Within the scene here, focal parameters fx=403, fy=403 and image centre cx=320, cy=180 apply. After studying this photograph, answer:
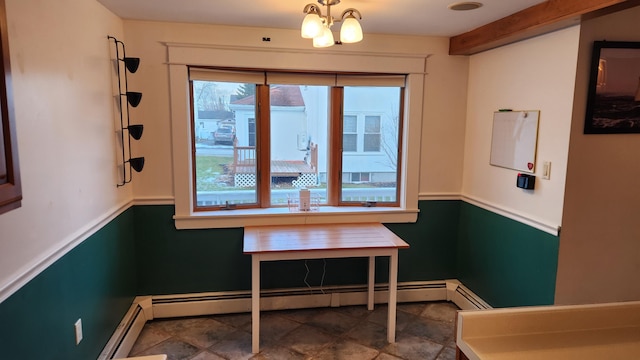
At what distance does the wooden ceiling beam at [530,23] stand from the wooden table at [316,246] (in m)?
1.52

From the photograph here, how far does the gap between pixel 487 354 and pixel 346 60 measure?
2431 mm

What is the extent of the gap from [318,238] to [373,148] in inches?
39.5

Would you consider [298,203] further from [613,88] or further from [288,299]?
[613,88]

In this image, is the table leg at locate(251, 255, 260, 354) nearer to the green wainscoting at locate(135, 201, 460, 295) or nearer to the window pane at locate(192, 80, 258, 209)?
the green wainscoting at locate(135, 201, 460, 295)

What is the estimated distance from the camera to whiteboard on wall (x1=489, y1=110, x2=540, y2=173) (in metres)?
2.61

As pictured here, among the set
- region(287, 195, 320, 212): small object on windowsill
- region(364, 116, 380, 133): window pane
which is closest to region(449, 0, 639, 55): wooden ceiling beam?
region(364, 116, 380, 133): window pane

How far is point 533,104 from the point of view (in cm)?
261

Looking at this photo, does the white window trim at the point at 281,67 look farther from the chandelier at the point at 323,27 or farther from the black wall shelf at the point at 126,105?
the chandelier at the point at 323,27

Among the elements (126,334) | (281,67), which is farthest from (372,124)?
(126,334)

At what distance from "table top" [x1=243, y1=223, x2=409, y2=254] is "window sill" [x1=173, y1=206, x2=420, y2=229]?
6 cm

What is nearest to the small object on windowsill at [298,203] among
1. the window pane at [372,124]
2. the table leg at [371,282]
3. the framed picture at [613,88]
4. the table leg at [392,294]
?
the table leg at [371,282]

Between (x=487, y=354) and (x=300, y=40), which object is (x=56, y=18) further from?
(x=487, y=354)

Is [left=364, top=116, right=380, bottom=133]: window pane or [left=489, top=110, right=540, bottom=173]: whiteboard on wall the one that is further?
[left=364, top=116, right=380, bottom=133]: window pane

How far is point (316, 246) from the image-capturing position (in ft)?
8.82
